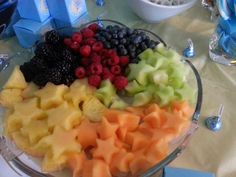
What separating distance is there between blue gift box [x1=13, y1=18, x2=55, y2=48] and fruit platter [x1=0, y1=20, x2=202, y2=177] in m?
0.05

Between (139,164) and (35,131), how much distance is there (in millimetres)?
149

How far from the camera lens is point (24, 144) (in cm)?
51

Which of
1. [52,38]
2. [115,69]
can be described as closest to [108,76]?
[115,69]

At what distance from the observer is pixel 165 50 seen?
1.99 feet

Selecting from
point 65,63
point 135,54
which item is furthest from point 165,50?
point 65,63

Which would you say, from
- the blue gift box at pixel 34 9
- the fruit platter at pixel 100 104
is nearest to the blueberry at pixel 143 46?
the fruit platter at pixel 100 104

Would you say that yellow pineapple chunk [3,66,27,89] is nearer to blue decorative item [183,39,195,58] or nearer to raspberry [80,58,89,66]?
raspberry [80,58,89,66]

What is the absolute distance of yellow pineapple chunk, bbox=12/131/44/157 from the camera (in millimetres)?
506

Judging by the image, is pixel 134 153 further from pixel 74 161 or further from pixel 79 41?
pixel 79 41

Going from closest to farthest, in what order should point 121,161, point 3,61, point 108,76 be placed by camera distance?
1. point 121,161
2. point 108,76
3. point 3,61

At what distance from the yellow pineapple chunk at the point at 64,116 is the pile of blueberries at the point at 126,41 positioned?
0.43 ft

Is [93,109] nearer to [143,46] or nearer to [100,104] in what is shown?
[100,104]

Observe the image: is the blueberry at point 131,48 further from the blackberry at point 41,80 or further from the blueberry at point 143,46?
the blackberry at point 41,80

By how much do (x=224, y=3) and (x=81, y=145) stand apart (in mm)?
336
